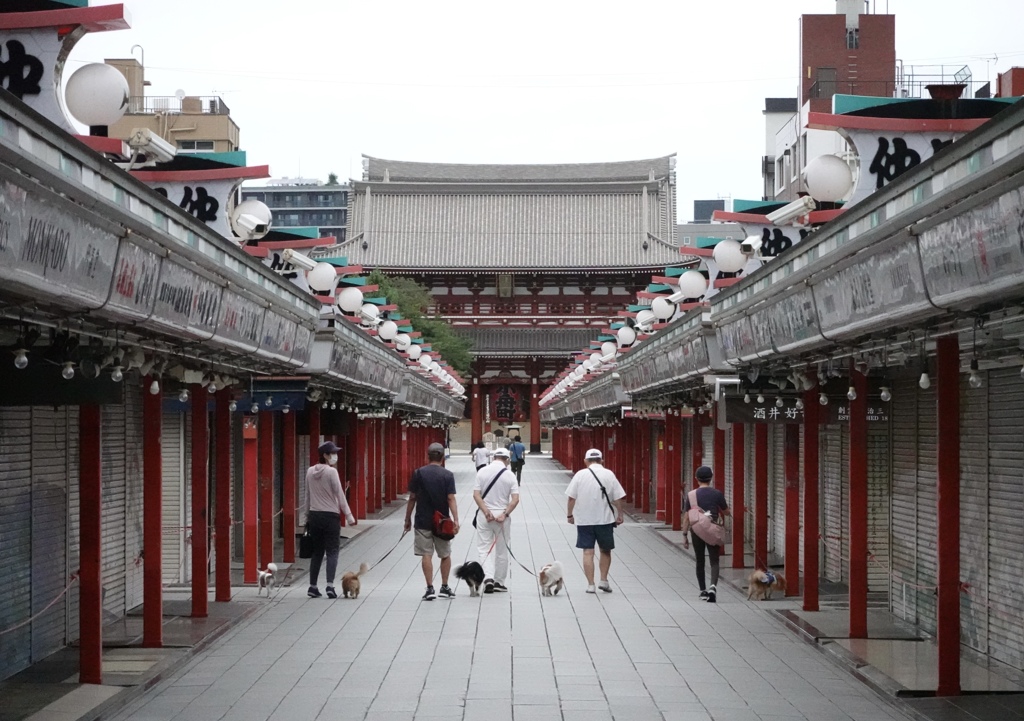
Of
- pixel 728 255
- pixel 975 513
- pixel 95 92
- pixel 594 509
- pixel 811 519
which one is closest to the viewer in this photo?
pixel 95 92

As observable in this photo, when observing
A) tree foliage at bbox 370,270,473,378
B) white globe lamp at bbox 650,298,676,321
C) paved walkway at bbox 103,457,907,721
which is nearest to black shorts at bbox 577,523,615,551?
paved walkway at bbox 103,457,907,721

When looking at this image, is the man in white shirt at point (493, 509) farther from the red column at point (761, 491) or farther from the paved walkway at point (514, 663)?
the red column at point (761, 491)

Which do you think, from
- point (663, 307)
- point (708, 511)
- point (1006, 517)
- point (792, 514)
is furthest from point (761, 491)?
point (1006, 517)

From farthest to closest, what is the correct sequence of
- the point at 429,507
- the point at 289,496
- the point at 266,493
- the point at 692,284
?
1. the point at 692,284
2. the point at 289,496
3. the point at 266,493
4. the point at 429,507

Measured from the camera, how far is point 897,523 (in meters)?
14.6

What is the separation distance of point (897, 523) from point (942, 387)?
195 inches

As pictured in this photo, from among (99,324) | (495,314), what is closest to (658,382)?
(99,324)

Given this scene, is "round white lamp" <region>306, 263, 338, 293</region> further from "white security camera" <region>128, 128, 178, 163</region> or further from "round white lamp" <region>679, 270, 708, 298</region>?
"white security camera" <region>128, 128, 178, 163</region>

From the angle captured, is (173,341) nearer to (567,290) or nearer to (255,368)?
(255,368)

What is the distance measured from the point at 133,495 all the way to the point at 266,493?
3403mm

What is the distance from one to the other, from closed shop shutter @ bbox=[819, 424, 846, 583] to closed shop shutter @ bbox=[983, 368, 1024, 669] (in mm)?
4850

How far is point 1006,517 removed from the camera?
11.2 metres

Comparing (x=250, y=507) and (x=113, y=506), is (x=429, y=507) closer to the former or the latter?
(x=250, y=507)

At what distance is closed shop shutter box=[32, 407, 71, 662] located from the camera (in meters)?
11.7
